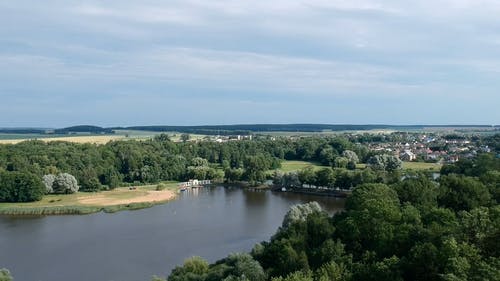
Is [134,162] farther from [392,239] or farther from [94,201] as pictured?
[392,239]

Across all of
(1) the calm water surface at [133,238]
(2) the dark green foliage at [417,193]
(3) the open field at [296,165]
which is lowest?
(1) the calm water surface at [133,238]

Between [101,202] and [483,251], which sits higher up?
[483,251]

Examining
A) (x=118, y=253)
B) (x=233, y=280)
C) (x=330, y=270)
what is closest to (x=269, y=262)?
(x=233, y=280)

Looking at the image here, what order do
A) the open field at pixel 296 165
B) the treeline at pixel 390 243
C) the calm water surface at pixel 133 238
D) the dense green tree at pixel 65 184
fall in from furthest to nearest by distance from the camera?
1. the open field at pixel 296 165
2. the dense green tree at pixel 65 184
3. the calm water surface at pixel 133 238
4. the treeline at pixel 390 243

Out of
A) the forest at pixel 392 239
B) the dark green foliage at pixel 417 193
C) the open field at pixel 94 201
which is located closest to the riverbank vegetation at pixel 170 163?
the open field at pixel 94 201

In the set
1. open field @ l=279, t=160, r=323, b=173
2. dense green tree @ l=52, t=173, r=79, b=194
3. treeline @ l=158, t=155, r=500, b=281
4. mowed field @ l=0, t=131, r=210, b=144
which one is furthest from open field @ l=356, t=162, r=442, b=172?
treeline @ l=158, t=155, r=500, b=281

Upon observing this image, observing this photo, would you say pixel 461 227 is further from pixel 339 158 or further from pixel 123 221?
pixel 339 158

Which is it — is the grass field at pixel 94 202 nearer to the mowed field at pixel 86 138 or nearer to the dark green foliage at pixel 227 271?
the dark green foliage at pixel 227 271
